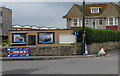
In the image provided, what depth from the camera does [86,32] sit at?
1204 inches

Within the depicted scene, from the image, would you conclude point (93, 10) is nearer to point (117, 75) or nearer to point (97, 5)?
point (97, 5)

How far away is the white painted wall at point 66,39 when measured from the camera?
1212 inches

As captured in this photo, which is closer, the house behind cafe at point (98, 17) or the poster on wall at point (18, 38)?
the poster on wall at point (18, 38)

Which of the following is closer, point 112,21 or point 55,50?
point 55,50

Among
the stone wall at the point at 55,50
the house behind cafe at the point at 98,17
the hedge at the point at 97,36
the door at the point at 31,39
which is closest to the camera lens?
the stone wall at the point at 55,50

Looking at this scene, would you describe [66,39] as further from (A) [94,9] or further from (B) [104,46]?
(A) [94,9]

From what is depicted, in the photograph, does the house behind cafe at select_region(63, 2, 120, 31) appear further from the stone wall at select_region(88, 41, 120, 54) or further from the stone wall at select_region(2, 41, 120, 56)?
the stone wall at select_region(2, 41, 120, 56)

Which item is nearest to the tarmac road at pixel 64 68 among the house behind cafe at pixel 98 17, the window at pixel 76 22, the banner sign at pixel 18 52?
the banner sign at pixel 18 52

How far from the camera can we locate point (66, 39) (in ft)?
103

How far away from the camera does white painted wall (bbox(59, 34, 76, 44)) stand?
3080cm

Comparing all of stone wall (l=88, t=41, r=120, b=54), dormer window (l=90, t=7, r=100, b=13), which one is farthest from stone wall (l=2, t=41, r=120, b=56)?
dormer window (l=90, t=7, r=100, b=13)

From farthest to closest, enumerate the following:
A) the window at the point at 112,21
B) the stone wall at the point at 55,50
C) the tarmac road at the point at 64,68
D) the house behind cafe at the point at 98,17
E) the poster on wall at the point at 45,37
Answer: the house behind cafe at the point at 98,17, the window at the point at 112,21, the poster on wall at the point at 45,37, the stone wall at the point at 55,50, the tarmac road at the point at 64,68

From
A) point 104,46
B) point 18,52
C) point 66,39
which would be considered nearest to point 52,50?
point 66,39

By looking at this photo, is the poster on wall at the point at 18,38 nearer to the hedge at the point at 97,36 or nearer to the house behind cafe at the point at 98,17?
the hedge at the point at 97,36
